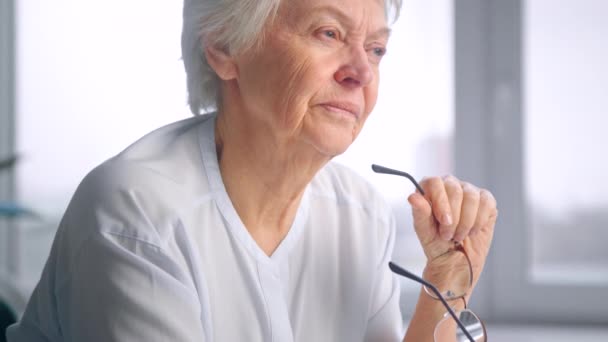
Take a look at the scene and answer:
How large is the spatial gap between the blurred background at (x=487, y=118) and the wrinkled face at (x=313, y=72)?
3.53 ft

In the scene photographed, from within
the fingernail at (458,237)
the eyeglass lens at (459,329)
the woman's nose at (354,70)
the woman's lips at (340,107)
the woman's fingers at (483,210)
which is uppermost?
the woman's nose at (354,70)

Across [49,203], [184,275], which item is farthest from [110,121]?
[184,275]

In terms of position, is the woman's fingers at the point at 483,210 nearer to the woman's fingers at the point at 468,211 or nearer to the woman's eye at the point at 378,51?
the woman's fingers at the point at 468,211

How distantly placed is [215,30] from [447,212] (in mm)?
495

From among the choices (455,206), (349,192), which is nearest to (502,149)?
(349,192)

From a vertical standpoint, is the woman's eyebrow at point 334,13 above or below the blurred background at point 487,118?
above

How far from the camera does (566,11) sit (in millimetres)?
→ 2119

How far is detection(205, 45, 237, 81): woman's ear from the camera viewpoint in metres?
1.15

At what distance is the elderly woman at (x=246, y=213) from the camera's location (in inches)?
37.5

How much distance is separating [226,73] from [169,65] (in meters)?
1.20

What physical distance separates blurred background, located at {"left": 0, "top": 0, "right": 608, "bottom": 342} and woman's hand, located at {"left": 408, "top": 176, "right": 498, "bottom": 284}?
2.92 ft

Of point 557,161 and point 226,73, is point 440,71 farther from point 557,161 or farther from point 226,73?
point 226,73

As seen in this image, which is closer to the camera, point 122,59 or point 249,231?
point 249,231

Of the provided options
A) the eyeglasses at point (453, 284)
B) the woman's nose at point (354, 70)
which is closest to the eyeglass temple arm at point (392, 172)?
the eyeglasses at point (453, 284)
